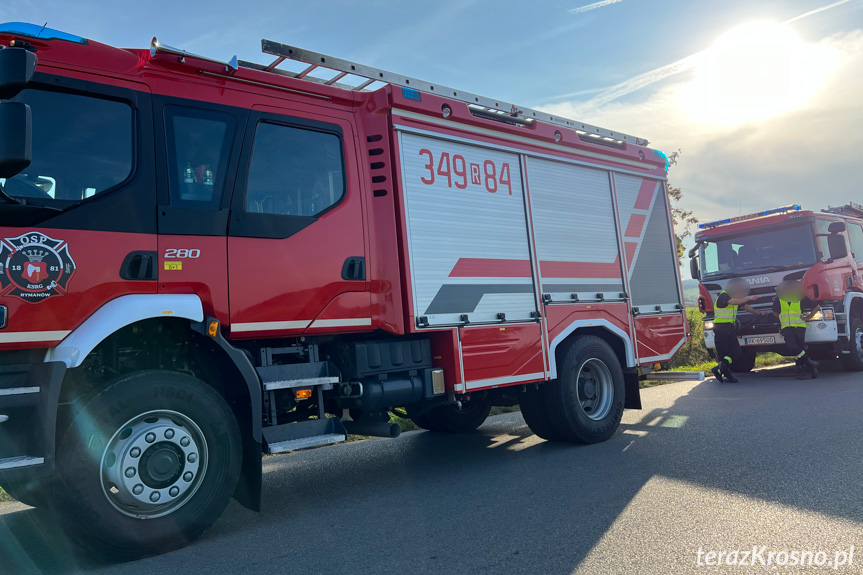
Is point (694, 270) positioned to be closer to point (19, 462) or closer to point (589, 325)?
point (589, 325)

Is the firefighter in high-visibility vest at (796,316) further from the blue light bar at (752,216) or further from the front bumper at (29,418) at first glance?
the front bumper at (29,418)

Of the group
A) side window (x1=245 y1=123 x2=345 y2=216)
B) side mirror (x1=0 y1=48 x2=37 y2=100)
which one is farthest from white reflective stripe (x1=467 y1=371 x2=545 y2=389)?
side mirror (x1=0 y1=48 x2=37 y2=100)

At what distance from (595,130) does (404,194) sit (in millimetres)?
2823

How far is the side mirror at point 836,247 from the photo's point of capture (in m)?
11.2

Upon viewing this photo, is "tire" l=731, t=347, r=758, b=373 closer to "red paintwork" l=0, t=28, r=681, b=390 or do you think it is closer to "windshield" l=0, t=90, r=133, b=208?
"red paintwork" l=0, t=28, r=681, b=390

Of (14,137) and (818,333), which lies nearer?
(14,137)

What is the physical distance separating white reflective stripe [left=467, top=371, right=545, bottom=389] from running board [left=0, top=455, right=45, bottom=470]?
10.2ft

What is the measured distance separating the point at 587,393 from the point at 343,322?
297 cm

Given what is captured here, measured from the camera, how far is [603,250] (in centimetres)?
683

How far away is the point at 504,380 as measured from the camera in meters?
5.67

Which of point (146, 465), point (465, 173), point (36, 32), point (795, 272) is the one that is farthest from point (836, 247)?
point (36, 32)

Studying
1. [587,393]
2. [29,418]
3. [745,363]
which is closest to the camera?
[29,418]

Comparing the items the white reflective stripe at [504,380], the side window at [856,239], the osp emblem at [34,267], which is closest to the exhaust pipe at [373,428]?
the white reflective stripe at [504,380]

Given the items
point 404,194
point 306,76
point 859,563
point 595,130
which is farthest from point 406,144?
point 859,563
